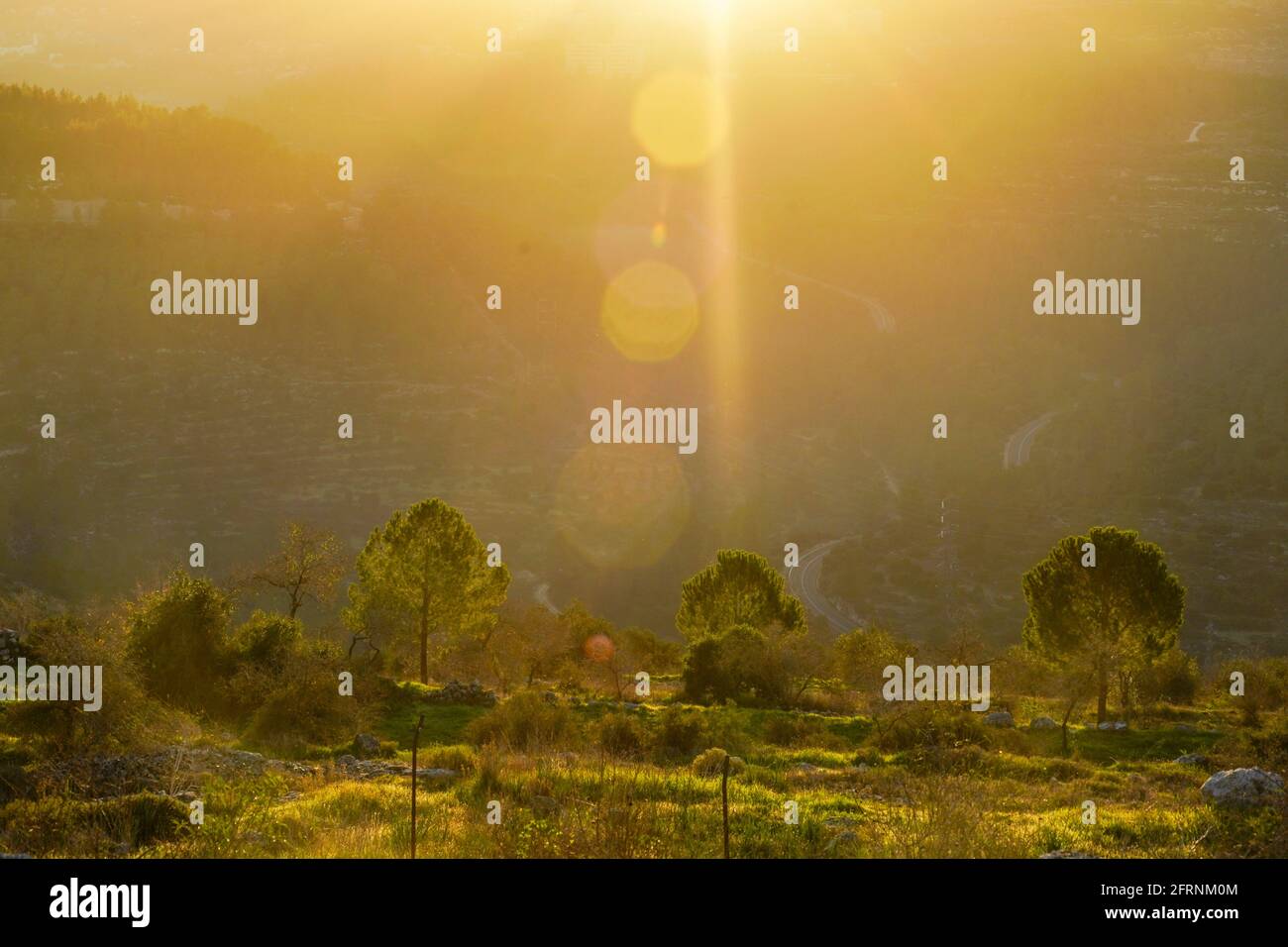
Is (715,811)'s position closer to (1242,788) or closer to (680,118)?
(1242,788)

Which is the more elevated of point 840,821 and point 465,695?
point 465,695

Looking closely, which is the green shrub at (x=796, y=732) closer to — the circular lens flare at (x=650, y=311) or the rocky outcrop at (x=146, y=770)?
the rocky outcrop at (x=146, y=770)

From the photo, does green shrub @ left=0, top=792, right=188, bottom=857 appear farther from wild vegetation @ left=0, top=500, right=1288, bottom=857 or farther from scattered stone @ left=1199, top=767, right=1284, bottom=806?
scattered stone @ left=1199, top=767, right=1284, bottom=806

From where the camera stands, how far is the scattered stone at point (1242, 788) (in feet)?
52.3

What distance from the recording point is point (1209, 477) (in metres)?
109

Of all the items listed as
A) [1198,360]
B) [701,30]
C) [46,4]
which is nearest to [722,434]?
[1198,360]

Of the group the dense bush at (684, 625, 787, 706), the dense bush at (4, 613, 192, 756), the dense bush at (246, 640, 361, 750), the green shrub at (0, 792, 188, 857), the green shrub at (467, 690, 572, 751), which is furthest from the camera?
the dense bush at (684, 625, 787, 706)

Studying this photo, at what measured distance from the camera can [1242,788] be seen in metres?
16.8

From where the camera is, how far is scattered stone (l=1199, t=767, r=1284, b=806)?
52.3ft

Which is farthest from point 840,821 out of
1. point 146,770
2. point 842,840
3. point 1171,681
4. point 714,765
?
point 1171,681

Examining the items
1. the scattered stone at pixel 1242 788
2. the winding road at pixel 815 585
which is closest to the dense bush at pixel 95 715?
the scattered stone at pixel 1242 788

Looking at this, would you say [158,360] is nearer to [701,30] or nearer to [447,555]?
[447,555]

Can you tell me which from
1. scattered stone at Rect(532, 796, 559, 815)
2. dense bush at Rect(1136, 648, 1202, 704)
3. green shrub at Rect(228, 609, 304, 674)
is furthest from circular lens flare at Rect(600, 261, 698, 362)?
scattered stone at Rect(532, 796, 559, 815)
